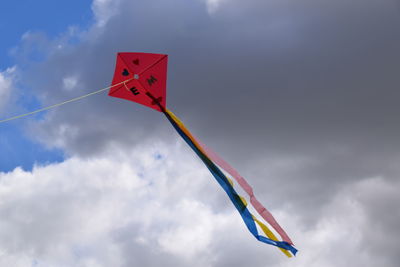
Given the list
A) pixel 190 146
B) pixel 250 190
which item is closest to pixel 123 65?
pixel 190 146

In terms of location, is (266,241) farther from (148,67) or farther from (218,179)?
(148,67)

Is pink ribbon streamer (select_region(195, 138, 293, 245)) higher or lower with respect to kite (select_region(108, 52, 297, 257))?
lower

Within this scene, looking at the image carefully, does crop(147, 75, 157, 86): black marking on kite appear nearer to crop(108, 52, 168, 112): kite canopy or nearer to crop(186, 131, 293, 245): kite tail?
crop(108, 52, 168, 112): kite canopy

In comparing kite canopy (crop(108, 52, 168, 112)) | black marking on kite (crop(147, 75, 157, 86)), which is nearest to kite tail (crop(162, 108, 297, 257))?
kite canopy (crop(108, 52, 168, 112))

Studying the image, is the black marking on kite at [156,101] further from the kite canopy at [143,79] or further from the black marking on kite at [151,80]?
the black marking on kite at [151,80]

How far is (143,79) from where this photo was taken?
19453 millimetres

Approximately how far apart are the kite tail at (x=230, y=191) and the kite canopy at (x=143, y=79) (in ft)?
2.28

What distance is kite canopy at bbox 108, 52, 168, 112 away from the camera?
19344mm

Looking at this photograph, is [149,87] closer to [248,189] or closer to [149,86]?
[149,86]

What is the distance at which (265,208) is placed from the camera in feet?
61.4

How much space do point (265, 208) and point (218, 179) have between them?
228 centimetres

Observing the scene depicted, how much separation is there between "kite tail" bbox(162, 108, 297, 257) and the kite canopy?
694mm

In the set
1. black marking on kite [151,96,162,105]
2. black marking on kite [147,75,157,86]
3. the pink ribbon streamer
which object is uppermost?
black marking on kite [147,75,157,86]

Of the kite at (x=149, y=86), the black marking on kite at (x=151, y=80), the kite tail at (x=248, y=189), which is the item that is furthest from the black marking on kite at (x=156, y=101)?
the kite tail at (x=248, y=189)
